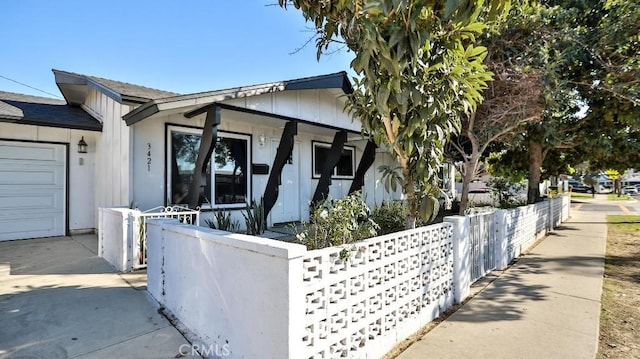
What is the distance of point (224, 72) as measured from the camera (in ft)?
48.8

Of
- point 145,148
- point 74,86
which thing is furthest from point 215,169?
point 74,86

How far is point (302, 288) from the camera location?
2207 millimetres

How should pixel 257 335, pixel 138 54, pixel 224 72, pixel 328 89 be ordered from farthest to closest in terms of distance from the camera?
pixel 138 54
pixel 224 72
pixel 328 89
pixel 257 335

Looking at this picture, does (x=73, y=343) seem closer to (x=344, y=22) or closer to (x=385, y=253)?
(x=385, y=253)

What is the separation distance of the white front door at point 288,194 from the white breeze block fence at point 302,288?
5350 millimetres

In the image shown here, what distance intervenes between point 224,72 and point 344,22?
506 inches

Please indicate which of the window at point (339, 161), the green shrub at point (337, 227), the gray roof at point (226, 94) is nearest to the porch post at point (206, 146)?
the gray roof at point (226, 94)

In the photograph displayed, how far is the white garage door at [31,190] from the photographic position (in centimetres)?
732

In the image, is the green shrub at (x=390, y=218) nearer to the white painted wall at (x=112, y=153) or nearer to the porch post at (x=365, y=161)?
the porch post at (x=365, y=161)

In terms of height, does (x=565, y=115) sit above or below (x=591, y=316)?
above

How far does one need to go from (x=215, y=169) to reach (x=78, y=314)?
4757mm

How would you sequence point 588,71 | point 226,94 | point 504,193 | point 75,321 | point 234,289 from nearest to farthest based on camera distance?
point 234,289 < point 75,321 < point 226,94 < point 588,71 < point 504,193

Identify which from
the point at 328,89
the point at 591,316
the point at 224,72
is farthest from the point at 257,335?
the point at 224,72

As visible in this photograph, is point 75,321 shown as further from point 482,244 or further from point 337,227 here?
point 482,244
